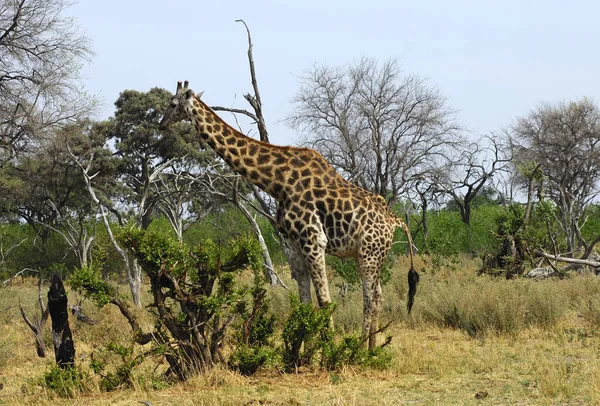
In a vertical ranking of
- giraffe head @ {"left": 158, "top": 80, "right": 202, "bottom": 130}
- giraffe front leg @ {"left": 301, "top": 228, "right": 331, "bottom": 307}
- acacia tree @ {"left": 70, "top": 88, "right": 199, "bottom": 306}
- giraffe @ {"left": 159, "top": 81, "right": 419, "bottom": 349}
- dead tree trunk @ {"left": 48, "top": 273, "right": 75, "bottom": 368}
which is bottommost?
dead tree trunk @ {"left": 48, "top": 273, "right": 75, "bottom": 368}

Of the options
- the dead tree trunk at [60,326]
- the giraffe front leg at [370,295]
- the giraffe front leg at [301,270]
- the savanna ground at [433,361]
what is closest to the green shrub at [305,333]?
the savanna ground at [433,361]

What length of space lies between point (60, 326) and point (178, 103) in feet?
8.93

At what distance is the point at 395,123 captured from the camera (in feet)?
98.5

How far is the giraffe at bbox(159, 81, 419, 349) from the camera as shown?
28.3ft

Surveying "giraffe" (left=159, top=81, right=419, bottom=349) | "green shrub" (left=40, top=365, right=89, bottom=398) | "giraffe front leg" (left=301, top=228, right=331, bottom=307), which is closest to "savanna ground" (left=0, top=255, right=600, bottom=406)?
"green shrub" (left=40, top=365, right=89, bottom=398)

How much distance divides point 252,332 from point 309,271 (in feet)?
3.52

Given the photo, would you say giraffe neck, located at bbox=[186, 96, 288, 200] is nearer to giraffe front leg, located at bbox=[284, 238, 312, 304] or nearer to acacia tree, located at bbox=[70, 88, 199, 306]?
giraffe front leg, located at bbox=[284, 238, 312, 304]

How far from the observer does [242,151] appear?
8781 mm

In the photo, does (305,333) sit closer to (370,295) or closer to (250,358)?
(250,358)

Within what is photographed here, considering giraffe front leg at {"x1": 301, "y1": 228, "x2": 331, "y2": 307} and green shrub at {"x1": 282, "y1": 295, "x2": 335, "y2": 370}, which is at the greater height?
giraffe front leg at {"x1": 301, "y1": 228, "x2": 331, "y2": 307}

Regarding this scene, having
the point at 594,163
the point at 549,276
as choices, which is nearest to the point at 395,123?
the point at 594,163

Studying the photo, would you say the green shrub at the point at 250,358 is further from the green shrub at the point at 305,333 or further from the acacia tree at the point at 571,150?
the acacia tree at the point at 571,150

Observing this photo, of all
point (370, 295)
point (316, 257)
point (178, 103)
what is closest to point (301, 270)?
point (316, 257)

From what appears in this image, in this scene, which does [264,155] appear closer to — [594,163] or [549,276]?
[549,276]
